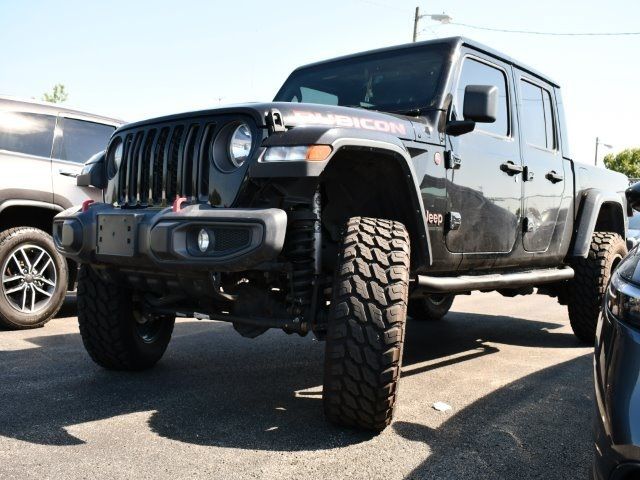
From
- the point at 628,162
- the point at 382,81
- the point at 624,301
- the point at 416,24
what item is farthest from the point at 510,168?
the point at 628,162

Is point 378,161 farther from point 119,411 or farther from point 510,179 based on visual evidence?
point 119,411

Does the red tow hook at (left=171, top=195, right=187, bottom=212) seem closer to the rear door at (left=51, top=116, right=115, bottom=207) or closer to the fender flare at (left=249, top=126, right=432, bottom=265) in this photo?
the fender flare at (left=249, top=126, right=432, bottom=265)

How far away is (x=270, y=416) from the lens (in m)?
3.27

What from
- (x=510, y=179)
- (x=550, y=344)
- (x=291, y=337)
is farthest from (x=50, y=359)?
(x=550, y=344)

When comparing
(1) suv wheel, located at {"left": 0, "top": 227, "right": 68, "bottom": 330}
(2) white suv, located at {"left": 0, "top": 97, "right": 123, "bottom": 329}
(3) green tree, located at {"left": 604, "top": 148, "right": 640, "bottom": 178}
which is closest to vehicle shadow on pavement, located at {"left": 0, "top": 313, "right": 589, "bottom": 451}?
(1) suv wheel, located at {"left": 0, "top": 227, "right": 68, "bottom": 330}

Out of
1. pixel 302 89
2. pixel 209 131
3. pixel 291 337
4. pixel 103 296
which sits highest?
pixel 302 89

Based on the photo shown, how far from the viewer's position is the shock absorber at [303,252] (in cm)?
303

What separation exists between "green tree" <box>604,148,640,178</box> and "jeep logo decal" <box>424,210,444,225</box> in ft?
165

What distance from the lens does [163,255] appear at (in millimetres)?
2828

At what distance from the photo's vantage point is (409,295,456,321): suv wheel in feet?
21.0

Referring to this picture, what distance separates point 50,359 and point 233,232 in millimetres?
2298

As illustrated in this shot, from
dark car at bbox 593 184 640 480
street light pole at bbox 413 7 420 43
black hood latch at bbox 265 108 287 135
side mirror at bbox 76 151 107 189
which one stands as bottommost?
dark car at bbox 593 184 640 480

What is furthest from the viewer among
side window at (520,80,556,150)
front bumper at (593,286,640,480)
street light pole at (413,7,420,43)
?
street light pole at (413,7,420,43)

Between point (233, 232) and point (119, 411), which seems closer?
point (233, 232)
